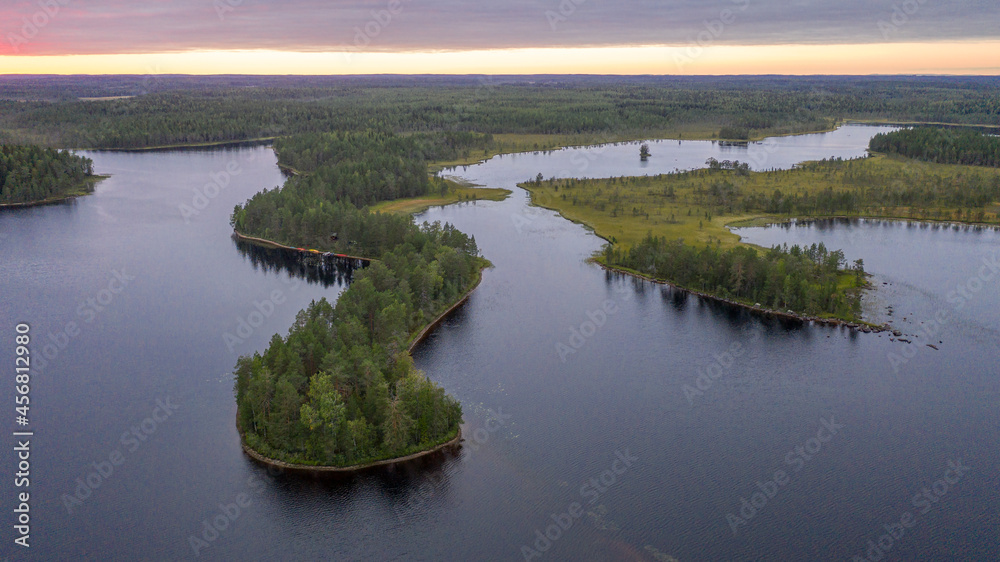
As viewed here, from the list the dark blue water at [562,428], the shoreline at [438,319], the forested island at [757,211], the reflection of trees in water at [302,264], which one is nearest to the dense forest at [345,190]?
the reflection of trees in water at [302,264]

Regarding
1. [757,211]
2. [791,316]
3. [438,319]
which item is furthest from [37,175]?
[791,316]

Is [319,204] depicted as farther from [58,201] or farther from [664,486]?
[664,486]

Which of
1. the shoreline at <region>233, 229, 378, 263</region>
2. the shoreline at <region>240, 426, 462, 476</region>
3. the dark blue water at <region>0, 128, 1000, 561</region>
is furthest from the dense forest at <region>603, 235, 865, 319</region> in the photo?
the shoreline at <region>240, 426, 462, 476</region>

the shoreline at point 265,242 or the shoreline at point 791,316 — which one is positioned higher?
the shoreline at point 265,242

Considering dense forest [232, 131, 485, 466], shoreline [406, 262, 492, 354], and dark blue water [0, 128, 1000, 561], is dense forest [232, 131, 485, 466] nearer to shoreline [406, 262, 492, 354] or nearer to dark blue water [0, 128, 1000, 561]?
shoreline [406, 262, 492, 354]

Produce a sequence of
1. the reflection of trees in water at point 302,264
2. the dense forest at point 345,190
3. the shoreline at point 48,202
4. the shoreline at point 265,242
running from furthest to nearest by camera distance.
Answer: the shoreline at point 48,202
the shoreline at point 265,242
the dense forest at point 345,190
the reflection of trees in water at point 302,264

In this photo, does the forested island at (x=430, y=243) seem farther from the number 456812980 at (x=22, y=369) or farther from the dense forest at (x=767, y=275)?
Result: the number 456812980 at (x=22, y=369)
